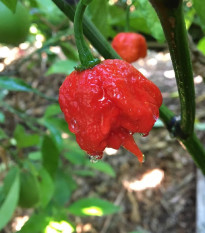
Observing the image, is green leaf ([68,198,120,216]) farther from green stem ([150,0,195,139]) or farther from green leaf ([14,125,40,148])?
green stem ([150,0,195,139])

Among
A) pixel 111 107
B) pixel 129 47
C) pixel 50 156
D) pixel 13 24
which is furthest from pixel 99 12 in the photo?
pixel 50 156

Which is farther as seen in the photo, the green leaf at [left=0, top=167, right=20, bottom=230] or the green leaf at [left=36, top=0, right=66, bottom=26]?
the green leaf at [left=36, top=0, right=66, bottom=26]

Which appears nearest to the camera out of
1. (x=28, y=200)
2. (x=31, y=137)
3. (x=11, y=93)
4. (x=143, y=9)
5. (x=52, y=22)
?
(x=143, y=9)

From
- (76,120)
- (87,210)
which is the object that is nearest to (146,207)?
(87,210)

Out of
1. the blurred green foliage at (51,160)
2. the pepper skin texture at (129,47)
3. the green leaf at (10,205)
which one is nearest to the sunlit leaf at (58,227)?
the blurred green foliage at (51,160)

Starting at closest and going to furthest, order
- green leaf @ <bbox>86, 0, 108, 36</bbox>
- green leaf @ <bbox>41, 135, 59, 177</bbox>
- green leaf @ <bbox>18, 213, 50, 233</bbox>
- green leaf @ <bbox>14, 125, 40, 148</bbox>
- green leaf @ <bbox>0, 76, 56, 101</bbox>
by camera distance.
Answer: green leaf @ <bbox>86, 0, 108, 36</bbox>
green leaf @ <bbox>18, 213, 50, 233</bbox>
green leaf @ <bbox>0, 76, 56, 101</bbox>
green leaf @ <bbox>41, 135, 59, 177</bbox>
green leaf @ <bbox>14, 125, 40, 148</bbox>

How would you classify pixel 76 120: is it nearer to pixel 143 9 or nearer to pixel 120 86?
pixel 120 86

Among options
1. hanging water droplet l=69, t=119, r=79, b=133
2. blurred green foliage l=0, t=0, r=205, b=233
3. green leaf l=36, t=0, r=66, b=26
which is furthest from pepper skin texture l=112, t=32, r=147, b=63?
green leaf l=36, t=0, r=66, b=26
